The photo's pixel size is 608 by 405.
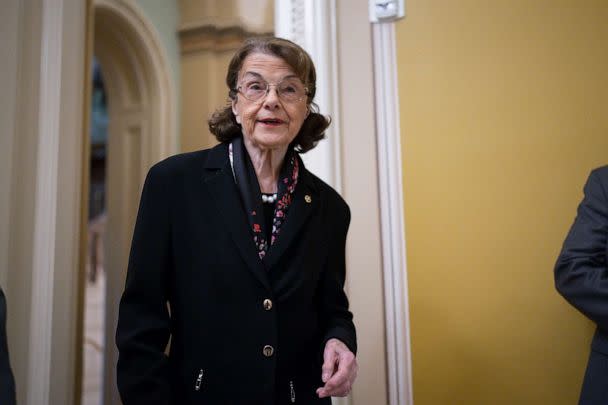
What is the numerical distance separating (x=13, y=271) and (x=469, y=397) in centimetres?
186

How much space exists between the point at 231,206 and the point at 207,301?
0.26 meters

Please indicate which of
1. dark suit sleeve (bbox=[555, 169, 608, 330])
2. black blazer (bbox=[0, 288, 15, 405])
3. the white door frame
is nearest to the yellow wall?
the white door frame

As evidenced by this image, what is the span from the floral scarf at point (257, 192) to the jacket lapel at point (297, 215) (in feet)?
0.07

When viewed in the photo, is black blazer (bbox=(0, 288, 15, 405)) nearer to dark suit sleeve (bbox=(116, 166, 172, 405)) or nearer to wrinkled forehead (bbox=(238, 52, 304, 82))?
dark suit sleeve (bbox=(116, 166, 172, 405))

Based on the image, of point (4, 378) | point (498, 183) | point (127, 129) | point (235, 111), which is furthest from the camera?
point (127, 129)

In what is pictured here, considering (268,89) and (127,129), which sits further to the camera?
(127,129)

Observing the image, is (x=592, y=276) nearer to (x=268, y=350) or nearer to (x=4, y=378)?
(x=268, y=350)

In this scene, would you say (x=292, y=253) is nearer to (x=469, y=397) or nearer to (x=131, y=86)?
(x=469, y=397)

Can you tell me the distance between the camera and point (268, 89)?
1271mm

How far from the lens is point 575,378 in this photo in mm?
1790

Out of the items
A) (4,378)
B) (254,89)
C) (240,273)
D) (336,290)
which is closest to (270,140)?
(254,89)

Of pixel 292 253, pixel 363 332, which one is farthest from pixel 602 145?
pixel 292 253

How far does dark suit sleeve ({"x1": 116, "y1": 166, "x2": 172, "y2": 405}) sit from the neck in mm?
282

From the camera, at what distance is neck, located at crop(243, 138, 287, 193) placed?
1324 mm
